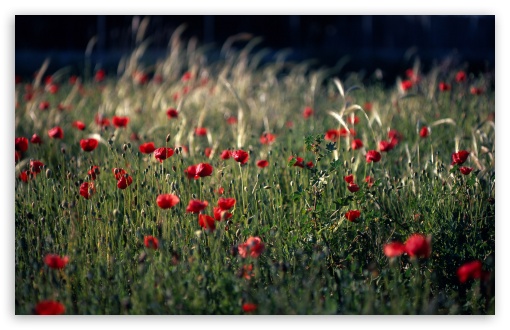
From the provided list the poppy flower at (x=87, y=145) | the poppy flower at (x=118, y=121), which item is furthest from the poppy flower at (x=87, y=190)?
the poppy flower at (x=118, y=121)

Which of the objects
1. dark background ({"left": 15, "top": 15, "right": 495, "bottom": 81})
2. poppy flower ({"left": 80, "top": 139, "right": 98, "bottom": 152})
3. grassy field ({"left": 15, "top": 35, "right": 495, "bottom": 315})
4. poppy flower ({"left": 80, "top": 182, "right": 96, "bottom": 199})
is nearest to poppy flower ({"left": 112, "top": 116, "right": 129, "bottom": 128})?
grassy field ({"left": 15, "top": 35, "right": 495, "bottom": 315})

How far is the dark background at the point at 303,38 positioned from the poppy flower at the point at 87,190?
2.08 m

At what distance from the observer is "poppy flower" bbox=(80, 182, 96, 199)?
2340 mm

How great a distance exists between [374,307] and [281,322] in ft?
1.06

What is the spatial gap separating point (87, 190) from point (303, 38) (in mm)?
5260

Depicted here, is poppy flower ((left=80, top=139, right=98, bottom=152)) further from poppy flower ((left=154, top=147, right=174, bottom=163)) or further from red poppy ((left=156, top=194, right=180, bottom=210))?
red poppy ((left=156, top=194, right=180, bottom=210))

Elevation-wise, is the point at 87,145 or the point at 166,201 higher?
the point at 87,145

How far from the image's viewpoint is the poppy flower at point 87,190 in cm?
234

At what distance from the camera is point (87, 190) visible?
7.76ft

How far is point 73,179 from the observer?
275cm

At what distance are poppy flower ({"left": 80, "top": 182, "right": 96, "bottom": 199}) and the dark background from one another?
81.8 inches

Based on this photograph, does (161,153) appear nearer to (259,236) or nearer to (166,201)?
(166,201)

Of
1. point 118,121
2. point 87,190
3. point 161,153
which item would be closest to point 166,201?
point 161,153

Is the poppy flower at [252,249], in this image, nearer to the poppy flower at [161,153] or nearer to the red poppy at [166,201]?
the red poppy at [166,201]
